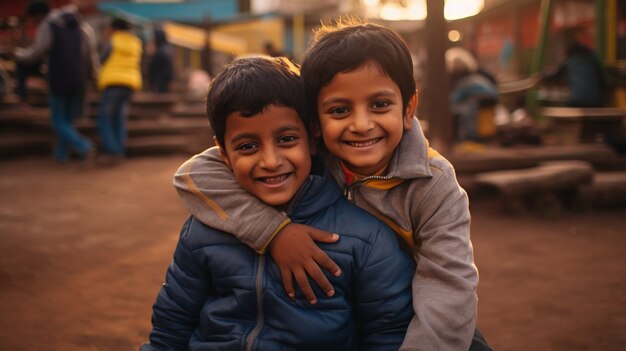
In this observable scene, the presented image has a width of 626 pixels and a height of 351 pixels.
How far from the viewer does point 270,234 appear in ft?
4.76

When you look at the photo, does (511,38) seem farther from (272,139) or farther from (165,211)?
(272,139)

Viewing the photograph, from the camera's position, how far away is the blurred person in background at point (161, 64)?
11.3 meters

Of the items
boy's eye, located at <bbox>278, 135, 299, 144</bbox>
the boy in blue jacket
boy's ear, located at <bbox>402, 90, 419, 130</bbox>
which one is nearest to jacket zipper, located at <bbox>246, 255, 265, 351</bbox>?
the boy in blue jacket

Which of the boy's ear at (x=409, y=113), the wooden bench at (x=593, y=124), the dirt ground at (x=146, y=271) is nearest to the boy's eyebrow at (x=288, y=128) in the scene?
the boy's ear at (x=409, y=113)

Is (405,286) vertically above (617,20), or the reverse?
(617,20)

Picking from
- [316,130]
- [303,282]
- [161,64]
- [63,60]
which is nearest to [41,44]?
[63,60]

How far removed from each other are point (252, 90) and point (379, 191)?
17.9 inches

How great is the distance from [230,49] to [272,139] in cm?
1649

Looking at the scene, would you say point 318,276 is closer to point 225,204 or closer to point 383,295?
point 383,295

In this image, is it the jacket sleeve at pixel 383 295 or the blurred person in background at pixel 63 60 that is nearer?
the jacket sleeve at pixel 383 295

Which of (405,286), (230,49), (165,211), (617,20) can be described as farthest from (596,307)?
(230,49)

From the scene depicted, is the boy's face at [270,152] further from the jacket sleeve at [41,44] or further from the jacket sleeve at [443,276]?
the jacket sleeve at [41,44]

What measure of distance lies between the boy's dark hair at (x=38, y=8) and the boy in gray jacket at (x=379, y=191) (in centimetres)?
595

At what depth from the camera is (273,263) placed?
1.50 metres
